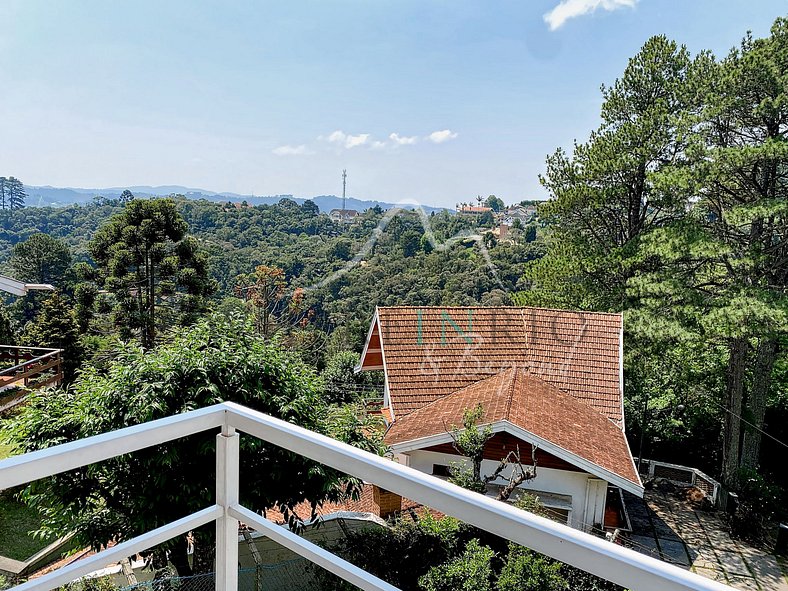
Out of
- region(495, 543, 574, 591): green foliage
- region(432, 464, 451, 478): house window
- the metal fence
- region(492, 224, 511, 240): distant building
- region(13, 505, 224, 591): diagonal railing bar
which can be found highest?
region(492, 224, 511, 240): distant building

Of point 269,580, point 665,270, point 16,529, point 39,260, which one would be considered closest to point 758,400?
point 665,270

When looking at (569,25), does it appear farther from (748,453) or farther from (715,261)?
(748,453)

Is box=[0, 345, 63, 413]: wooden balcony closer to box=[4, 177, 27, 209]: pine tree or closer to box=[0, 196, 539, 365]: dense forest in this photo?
box=[0, 196, 539, 365]: dense forest

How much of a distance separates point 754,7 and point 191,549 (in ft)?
60.0

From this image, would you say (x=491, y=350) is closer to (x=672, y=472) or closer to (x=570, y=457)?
(x=570, y=457)

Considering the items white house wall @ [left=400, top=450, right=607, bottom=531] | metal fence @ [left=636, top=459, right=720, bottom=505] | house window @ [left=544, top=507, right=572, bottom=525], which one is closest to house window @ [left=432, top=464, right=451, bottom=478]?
white house wall @ [left=400, top=450, right=607, bottom=531]

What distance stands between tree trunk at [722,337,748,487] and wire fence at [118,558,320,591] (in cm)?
1032

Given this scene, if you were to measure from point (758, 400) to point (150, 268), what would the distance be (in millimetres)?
13757

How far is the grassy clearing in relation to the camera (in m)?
5.85

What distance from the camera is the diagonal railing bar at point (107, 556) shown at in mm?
808

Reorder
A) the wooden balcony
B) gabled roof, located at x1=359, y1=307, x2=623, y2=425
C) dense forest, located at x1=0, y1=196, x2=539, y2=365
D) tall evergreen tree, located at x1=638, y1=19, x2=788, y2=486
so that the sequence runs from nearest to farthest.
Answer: the wooden balcony → gabled roof, located at x1=359, y1=307, x2=623, y2=425 → tall evergreen tree, located at x1=638, y1=19, x2=788, y2=486 → dense forest, located at x1=0, y1=196, x2=539, y2=365

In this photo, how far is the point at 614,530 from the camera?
7176 mm

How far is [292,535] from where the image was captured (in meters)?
0.90

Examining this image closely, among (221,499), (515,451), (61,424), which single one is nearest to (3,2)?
(61,424)
